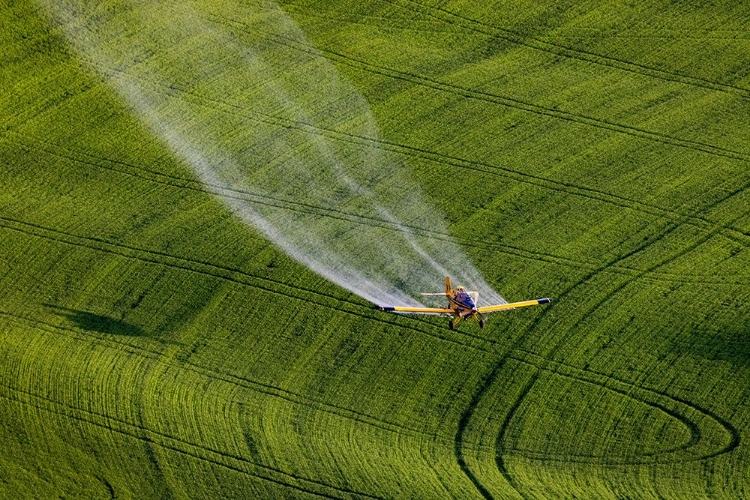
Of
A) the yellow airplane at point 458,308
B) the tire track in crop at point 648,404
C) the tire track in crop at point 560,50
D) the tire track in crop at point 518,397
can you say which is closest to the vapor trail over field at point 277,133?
the tire track in crop at point 518,397

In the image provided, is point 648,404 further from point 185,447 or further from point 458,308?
point 185,447

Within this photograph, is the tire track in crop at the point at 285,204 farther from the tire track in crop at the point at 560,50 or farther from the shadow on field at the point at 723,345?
the tire track in crop at the point at 560,50

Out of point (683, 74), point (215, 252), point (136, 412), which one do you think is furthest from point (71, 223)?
point (683, 74)

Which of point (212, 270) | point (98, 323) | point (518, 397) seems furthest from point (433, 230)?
point (98, 323)

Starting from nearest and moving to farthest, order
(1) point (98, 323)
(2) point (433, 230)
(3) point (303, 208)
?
(1) point (98, 323)
(2) point (433, 230)
(3) point (303, 208)

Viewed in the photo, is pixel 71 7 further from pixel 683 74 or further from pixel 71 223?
pixel 683 74
